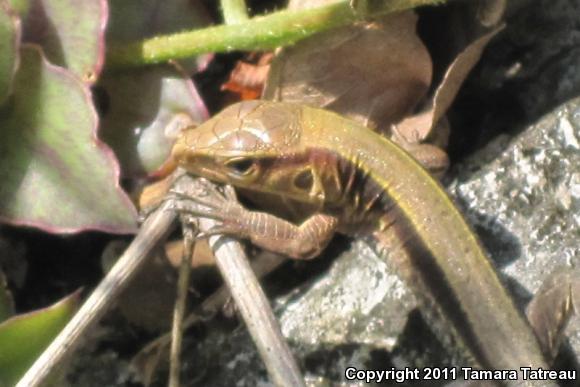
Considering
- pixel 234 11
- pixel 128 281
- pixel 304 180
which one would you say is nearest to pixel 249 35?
pixel 234 11

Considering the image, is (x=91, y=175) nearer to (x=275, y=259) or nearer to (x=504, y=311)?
(x=275, y=259)

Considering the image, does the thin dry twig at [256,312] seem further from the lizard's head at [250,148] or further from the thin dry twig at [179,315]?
the lizard's head at [250,148]

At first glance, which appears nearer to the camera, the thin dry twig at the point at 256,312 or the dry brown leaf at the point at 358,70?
the thin dry twig at the point at 256,312

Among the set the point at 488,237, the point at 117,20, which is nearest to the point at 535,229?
the point at 488,237

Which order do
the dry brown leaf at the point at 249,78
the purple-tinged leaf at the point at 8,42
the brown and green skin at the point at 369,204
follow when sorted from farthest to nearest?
the dry brown leaf at the point at 249,78, the brown and green skin at the point at 369,204, the purple-tinged leaf at the point at 8,42

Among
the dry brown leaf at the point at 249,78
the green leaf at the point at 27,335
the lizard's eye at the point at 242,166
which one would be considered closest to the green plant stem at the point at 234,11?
the dry brown leaf at the point at 249,78

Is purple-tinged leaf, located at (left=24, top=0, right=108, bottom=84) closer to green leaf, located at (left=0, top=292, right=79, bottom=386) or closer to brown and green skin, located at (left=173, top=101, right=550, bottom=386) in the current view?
brown and green skin, located at (left=173, top=101, right=550, bottom=386)
